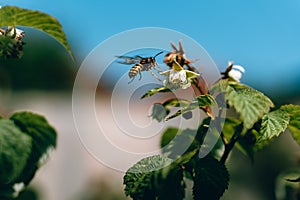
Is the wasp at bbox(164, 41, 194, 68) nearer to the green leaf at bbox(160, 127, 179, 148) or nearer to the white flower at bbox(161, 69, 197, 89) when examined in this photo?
the white flower at bbox(161, 69, 197, 89)

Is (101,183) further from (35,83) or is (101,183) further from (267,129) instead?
(35,83)

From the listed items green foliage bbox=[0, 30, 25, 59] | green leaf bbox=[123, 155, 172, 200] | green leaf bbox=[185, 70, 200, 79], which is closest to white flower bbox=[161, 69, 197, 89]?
green leaf bbox=[185, 70, 200, 79]

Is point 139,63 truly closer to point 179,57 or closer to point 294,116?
point 179,57

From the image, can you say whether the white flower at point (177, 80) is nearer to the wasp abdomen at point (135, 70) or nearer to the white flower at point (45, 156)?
the wasp abdomen at point (135, 70)

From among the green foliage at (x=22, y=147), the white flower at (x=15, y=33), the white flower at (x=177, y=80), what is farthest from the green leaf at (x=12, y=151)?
the white flower at (x=177, y=80)

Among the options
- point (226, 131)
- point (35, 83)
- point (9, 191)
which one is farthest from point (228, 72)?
point (35, 83)

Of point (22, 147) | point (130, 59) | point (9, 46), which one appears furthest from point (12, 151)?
point (130, 59)

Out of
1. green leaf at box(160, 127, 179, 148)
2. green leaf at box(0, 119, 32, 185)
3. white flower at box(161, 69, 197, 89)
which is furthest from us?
green leaf at box(160, 127, 179, 148)
